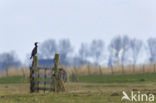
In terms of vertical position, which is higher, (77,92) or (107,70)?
(107,70)

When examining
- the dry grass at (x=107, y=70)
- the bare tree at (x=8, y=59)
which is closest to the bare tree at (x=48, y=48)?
the bare tree at (x=8, y=59)

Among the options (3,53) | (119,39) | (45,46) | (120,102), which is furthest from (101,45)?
(120,102)

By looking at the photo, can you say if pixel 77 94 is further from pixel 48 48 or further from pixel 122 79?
pixel 48 48

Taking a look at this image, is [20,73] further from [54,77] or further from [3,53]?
[3,53]

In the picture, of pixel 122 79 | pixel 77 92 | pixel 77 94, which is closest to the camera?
pixel 77 94

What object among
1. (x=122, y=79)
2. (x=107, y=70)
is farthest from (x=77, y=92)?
(x=107, y=70)

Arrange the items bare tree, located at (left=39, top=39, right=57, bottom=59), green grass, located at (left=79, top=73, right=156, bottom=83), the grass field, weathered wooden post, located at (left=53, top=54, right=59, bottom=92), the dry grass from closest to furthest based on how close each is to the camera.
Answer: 1. the grass field
2. weathered wooden post, located at (left=53, top=54, right=59, bottom=92)
3. green grass, located at (left=79, top=73, right=156, bottom=83)
4. the dry grass
5. bare tree, located at (left=39, top=39, right=57, bottom=59)

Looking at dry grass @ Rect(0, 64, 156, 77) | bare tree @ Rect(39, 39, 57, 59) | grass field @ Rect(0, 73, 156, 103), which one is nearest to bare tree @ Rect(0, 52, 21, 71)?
bare tree @ Rect(39, 39, 57, 59)

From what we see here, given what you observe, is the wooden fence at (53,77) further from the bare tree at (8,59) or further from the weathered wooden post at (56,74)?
the bare tree at (8,59)

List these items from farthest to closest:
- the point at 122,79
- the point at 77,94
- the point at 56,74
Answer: the point at 122,79
the point at 56,74
the point at 77,94

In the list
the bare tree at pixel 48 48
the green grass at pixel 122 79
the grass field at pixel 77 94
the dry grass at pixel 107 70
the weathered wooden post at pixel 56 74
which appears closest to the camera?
the grass field at pixel 77 94

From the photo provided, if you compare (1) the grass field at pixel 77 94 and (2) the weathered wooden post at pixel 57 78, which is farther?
(2) the weathered wooden post at pixel 57 78

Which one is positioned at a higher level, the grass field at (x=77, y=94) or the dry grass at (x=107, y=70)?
the dry grass at (x=107, y=70)

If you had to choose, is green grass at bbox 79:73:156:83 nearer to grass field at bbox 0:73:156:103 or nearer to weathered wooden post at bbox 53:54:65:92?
Answer: grass field at bbox 0:73:156:103
